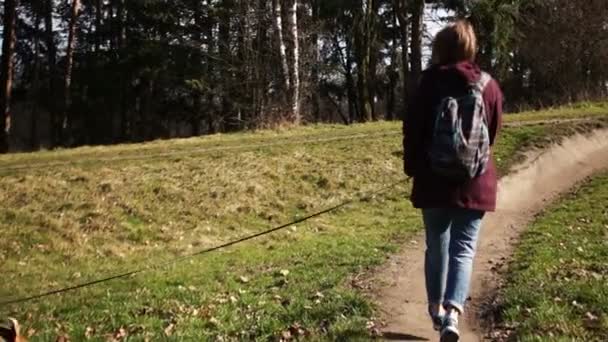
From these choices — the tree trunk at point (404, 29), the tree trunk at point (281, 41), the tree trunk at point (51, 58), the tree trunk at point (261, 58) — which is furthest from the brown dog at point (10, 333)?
the tree trunk at point (51, 58)

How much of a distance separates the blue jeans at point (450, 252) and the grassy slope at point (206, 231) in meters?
0.84

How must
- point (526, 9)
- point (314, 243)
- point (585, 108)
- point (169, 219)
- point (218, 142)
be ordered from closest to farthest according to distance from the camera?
1. point (314, 243)
2. point (169, 219)
3. point (218, 142)
4. point (585, 108)
5. point (526, 9)

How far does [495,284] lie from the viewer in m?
7.14

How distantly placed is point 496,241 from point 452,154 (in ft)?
17.3

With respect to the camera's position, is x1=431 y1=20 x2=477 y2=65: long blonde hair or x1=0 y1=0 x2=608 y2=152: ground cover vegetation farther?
x1=0 y1=0 x2=608 y2=152: ground cover vegetation

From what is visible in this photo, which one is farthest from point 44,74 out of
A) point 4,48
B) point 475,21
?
point 475,21

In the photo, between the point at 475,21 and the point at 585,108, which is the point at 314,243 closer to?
the point at 585,108

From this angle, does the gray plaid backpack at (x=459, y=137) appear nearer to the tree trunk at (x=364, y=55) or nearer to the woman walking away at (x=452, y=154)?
the woman walking away at (x=452, y=154)

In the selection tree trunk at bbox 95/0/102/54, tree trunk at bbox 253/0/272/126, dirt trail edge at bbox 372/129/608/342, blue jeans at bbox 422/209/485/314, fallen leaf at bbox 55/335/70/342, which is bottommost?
fallen leaf at bbox 55/335/70/342

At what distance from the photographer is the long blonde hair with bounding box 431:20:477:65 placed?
502 centimetres

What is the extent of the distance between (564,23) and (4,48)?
79.8ft

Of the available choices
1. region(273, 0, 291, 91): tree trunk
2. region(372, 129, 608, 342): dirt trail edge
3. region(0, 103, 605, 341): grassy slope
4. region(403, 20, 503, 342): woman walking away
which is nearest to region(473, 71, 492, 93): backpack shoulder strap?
region(403, 20, 503, 342): woman walking away

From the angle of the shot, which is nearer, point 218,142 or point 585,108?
point 218,142

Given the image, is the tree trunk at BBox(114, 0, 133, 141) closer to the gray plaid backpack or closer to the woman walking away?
the woman walking away
